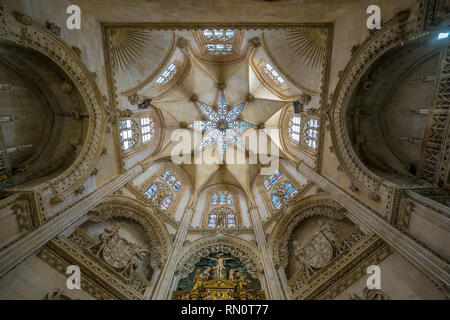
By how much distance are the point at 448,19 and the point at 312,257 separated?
33.5 ft

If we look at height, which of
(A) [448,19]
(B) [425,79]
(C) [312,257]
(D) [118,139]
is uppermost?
(A) [448,19]

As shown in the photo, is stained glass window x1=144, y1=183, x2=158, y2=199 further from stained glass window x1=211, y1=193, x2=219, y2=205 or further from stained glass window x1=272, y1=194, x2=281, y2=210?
stained glass window x1=272, y1=194, x2=281, y2=210

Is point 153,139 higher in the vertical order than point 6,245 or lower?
higher

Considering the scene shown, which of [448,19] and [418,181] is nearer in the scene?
[448,19]

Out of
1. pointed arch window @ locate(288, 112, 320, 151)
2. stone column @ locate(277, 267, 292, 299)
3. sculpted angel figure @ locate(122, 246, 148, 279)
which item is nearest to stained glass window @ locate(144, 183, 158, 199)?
sculpted angel figure @ locate(122, 246, 148, 279)

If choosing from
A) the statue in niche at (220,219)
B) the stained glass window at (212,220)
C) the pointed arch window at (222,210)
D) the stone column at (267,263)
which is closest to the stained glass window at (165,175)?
the pointed arch window at (222,210)

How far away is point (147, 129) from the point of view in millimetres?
17453

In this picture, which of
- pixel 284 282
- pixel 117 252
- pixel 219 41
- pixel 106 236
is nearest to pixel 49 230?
pixel 106 236

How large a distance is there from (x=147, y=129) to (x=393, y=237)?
1701 cm

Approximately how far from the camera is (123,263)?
10289mm

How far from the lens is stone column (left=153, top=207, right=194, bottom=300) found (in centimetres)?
1026

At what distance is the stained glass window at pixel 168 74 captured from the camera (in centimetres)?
1752
